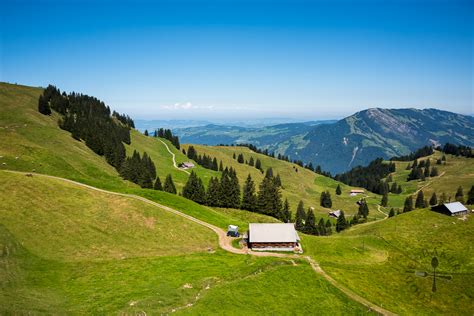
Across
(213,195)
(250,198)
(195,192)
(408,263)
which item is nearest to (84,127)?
(195,192)

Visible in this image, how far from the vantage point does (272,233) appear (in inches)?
2899

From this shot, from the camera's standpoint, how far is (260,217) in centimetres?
11581

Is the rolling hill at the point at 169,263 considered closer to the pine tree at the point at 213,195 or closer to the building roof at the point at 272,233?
the building roof at the point at 272,233

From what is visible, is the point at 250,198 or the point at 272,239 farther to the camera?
the point at 250,198

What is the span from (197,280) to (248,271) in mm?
10447

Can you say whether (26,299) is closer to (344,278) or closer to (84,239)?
(84,239)

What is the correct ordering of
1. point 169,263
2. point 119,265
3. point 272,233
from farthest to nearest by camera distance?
point 272,233 < point 169,263 < point 119,265

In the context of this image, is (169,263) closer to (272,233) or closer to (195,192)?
(272,233)

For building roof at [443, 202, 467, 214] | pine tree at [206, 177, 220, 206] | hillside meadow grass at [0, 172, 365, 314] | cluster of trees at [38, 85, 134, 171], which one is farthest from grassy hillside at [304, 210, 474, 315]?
cluster of trees at [38, 85, 134, 171]

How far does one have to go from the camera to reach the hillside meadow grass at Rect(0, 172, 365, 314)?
4675 cm

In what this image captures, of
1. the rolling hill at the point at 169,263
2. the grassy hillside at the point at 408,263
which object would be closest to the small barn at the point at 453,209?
Answer: the grassy hillside at the point at 408,263

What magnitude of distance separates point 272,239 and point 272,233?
76.7 inches

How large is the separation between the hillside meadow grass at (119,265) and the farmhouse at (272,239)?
6.13 meters

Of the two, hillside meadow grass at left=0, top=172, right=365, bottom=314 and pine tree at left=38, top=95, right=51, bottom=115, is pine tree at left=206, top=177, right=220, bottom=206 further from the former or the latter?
pine tree at left=38, top=95, right=51, bottom=115
